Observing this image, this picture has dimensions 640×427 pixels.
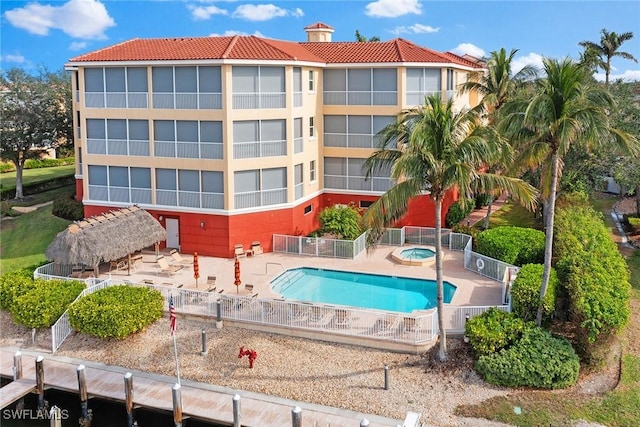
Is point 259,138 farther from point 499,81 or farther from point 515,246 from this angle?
point 499,81

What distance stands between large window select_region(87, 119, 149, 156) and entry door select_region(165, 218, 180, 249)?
12.1 feet

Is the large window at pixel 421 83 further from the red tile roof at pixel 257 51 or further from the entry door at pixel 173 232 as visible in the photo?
the entry door at pixel 173 232

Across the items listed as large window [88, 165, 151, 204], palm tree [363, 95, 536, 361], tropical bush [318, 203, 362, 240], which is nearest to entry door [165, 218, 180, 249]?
large window [88, 165, 151, 204]

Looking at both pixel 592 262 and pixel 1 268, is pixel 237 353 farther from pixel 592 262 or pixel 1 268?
pixel 1 268

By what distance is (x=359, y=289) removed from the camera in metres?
27.3

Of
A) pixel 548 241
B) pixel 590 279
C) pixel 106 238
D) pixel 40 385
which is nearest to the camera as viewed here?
pixel 40 385

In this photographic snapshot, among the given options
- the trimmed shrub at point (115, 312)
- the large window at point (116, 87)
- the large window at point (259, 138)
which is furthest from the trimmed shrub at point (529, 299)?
the large window at point (116, 87)

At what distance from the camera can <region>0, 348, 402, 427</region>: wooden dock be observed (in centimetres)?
1781

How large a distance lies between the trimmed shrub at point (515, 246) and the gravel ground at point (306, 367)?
7812 millimetres

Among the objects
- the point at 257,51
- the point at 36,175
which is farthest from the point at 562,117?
the point at 36,175

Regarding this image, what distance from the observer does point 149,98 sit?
Answer: 30984 mm

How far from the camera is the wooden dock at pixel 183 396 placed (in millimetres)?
17812

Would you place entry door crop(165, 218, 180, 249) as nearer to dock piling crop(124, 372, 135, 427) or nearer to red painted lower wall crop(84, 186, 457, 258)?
red painted lower wall crop(84, 186, 457, 258)

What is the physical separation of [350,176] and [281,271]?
9072 millimetres
